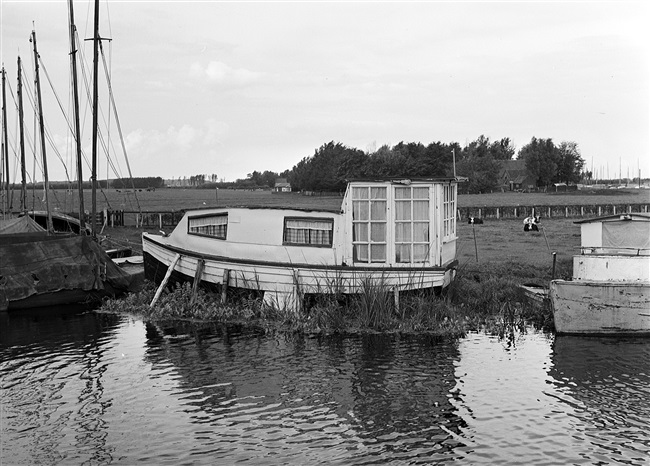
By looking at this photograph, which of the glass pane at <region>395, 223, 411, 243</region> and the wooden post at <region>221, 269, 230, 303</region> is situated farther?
the wooden post at <region>221, 269, 230, 303</region>

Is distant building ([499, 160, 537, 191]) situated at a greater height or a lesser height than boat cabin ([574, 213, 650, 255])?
greater

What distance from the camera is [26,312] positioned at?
79.6ft

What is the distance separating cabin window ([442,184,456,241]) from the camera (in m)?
21.4

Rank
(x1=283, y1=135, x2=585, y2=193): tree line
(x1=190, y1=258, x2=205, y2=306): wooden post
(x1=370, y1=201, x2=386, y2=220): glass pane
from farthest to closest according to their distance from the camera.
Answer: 1. (x1=283, y1=135, x2=585, y2=193): tree line
2. (x1=190, y1=258, x2=205, y2=306): wooden post
3. (x1=370, y1=201, x2=386, y2=220): glass pane

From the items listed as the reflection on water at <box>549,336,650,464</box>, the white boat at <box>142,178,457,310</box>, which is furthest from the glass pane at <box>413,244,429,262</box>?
the reflection on water at <box>549,336,650,464</box>

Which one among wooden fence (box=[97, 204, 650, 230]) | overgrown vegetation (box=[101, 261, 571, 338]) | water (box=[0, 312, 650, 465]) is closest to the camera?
water (box=[0, 312, 650, 465])

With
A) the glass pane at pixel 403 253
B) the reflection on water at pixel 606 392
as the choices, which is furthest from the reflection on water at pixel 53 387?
the glass pane at pixel 403 253

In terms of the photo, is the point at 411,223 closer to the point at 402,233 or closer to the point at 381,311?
the point at 402,233

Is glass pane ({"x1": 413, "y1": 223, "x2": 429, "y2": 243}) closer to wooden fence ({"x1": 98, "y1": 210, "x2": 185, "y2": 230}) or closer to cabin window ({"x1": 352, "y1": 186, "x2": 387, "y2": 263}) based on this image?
cabin window ({"x1": 352, "y1": 186, "x2": 387, "y2": 263})

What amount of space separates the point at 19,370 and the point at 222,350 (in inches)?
188

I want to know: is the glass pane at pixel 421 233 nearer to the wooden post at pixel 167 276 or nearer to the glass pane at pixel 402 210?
the glass pane at pixel 402 210

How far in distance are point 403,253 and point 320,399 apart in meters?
7.46

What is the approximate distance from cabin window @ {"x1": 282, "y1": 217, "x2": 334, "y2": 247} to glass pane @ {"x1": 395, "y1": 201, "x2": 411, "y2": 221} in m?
1.94

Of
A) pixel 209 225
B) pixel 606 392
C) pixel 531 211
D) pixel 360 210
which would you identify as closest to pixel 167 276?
pixel 209 225
